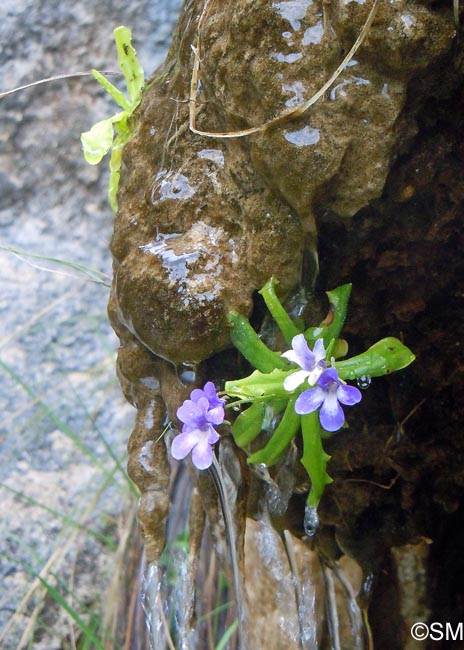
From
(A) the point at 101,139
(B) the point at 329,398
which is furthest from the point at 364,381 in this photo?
(A) the point at 101,139

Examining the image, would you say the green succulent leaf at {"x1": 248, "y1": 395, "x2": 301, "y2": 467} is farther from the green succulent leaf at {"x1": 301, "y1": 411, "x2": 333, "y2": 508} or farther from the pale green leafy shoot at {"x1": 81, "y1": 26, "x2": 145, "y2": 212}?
the pale green leafy shoot at {"x1": 81, "y1": 26, "x2": 145, "y2": 212}

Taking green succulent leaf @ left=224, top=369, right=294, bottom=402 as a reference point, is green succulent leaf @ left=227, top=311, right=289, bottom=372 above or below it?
above

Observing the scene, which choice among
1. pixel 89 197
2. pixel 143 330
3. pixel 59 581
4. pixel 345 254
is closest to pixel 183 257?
pixel 143 330

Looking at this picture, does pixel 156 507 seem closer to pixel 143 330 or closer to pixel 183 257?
pixel 143 330

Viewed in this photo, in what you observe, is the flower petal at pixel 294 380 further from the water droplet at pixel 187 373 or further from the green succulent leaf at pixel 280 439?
the water droplet at pixel 187 373

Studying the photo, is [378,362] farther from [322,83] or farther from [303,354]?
[322,83]

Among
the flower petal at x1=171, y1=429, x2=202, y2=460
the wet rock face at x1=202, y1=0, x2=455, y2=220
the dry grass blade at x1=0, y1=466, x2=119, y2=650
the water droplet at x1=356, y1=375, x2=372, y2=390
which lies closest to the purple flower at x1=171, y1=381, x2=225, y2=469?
the flower petal at x1=171, y1=429, x2=202, y2=460
